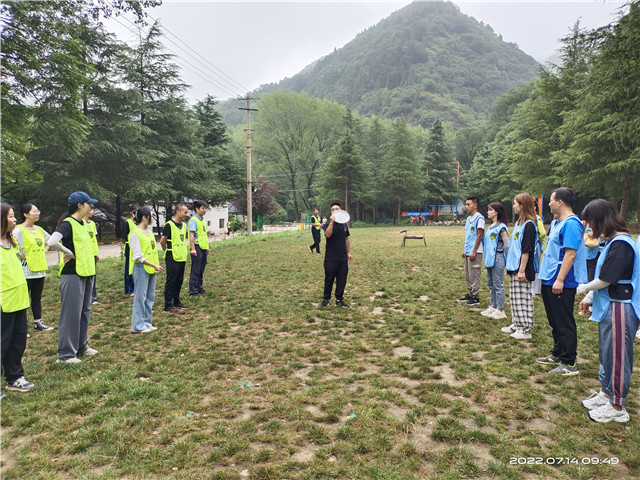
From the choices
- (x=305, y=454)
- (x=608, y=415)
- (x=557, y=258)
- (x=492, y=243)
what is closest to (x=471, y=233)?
(x=492, y=243)

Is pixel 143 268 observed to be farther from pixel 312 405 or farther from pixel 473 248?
pixel 473 248

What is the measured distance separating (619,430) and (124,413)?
172 inches

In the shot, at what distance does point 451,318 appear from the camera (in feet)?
21.2

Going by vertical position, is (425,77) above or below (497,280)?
above

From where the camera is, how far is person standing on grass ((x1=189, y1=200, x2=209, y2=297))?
8102 millimetres

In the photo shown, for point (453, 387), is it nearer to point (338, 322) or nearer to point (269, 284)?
point (338, 322)

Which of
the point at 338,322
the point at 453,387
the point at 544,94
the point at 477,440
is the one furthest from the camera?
the point at 544,94

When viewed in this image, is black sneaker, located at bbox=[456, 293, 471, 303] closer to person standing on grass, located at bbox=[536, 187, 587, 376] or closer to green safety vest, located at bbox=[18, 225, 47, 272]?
person standing on grass, located at bbox=[536, 187, 587, 376]

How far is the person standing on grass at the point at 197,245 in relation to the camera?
8.10 meters

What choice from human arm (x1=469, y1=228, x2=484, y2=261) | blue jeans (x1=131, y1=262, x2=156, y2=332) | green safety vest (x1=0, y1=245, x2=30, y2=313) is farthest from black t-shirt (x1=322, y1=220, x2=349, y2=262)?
green safety vest (x1=0, y1=245, x2=30, y2=313)

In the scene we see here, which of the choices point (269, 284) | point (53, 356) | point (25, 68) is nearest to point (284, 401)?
point (53, 356)

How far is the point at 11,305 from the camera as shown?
12.1ft

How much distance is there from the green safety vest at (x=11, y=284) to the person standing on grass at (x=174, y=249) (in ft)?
9.72

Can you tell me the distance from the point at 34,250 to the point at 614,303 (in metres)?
7.38
